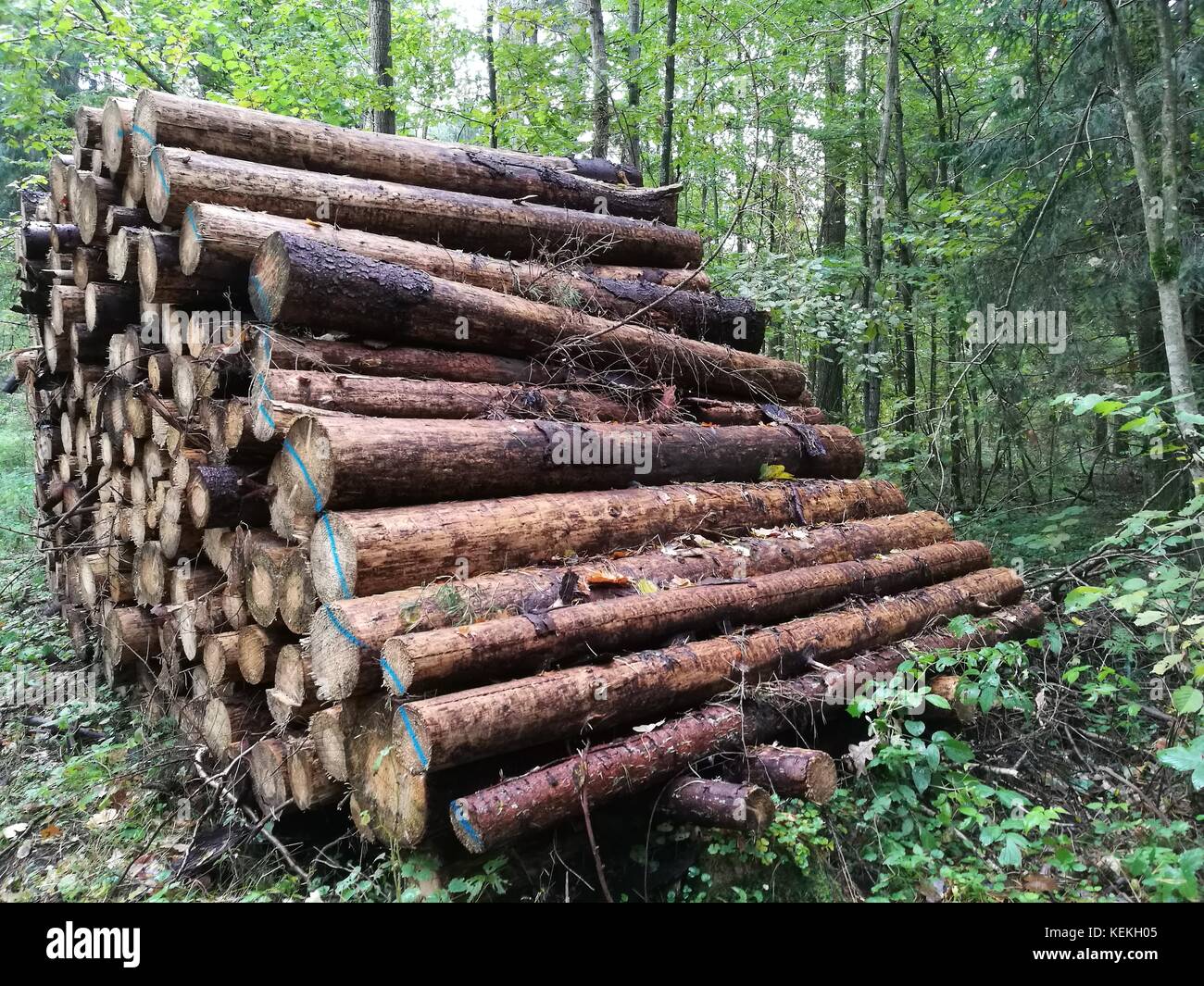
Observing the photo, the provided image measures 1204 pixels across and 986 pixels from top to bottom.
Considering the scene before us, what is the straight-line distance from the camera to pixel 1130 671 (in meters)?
5.18

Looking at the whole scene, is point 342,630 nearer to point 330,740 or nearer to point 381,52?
point 330,740

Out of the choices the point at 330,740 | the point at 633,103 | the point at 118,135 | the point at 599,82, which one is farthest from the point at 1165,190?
the point at 118,135

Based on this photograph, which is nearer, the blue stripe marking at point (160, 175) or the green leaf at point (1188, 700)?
the green leaf at point (1188, 700)

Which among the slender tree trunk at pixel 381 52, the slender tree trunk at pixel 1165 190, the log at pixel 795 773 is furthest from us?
the slender tree trunk at pixel 381 52

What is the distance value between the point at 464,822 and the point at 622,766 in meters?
0.76

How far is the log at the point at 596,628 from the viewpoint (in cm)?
313

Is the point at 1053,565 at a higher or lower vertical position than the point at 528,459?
lower

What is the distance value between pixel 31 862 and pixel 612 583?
3.67 m

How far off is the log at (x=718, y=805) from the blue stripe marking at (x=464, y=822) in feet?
3.25

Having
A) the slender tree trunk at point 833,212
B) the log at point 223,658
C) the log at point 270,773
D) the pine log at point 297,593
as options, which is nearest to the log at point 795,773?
the pine log at point 297,593

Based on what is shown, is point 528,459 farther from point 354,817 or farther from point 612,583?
point 354,817

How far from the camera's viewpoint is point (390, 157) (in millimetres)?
6246

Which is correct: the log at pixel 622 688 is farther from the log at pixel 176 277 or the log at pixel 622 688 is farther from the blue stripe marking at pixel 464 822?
the log at pixel 176 277
